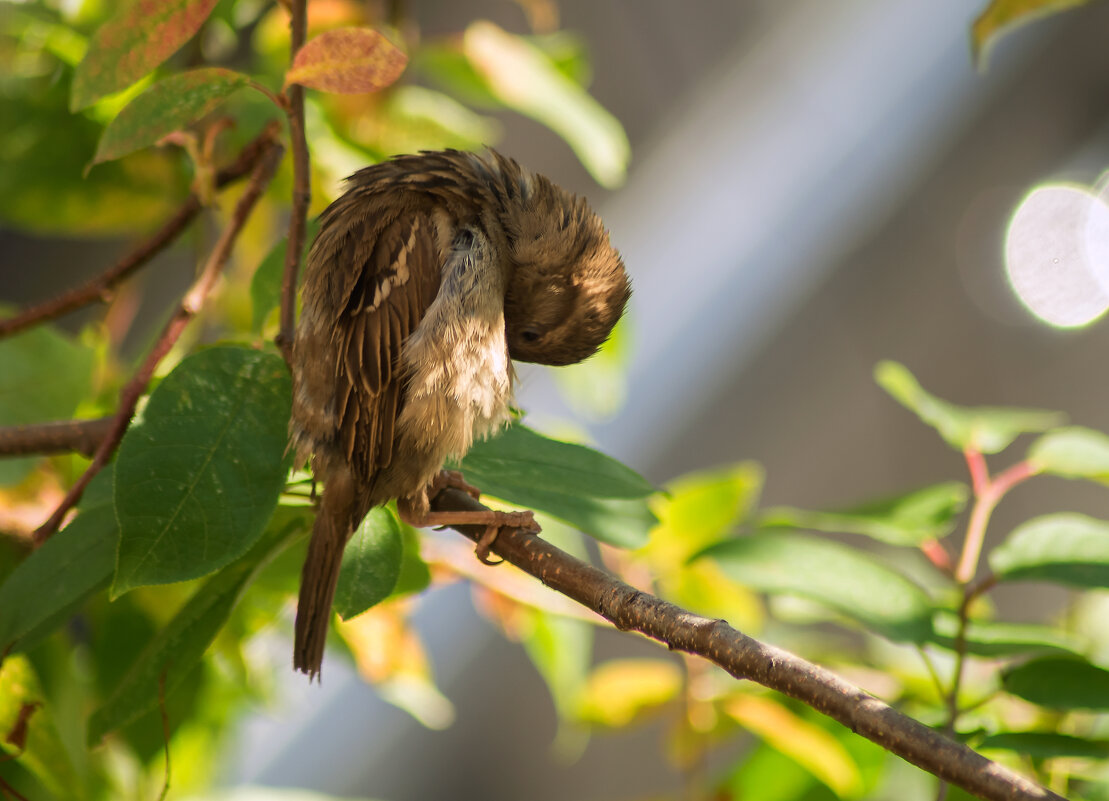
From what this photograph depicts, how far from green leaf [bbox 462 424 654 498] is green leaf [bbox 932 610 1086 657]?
28 centimetres

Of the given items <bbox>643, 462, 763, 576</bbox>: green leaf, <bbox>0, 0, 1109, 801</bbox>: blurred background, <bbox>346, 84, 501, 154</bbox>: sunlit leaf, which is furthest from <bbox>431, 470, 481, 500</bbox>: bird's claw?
<bbox>0, 0, 1109, 801</bbox>: blurred background

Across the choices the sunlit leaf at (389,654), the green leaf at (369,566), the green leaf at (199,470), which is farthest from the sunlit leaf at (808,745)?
the green leaf at (199,470)

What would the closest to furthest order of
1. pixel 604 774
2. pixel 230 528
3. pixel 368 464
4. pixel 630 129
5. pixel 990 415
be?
pixel 230 528
pixel 368 464
pixel 990 415
pixel 604 774
pixel 630 129

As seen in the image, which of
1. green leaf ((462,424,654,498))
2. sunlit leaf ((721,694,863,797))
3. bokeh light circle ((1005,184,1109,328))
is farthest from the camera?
bokeh light circle ((1005,184,1109,328))

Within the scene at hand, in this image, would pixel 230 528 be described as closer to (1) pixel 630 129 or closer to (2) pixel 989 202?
(1) pixel 630 129

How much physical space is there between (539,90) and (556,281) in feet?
1.07

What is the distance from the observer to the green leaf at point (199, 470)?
608 millimetres

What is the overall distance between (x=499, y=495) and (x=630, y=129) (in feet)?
7.59

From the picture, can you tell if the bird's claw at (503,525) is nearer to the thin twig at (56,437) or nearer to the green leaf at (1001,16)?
the thin twig at (56,437)

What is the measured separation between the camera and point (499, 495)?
0.71 meters

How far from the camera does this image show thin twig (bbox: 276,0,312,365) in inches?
28.0

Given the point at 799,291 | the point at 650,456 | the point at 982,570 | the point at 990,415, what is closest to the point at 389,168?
the point at 990,415

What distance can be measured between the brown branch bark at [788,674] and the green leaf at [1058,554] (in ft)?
1.10

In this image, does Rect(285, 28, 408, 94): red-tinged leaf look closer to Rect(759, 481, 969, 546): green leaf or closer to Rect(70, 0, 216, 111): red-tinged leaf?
Rect(70, 0, 216, 111): red-tinged leaf
